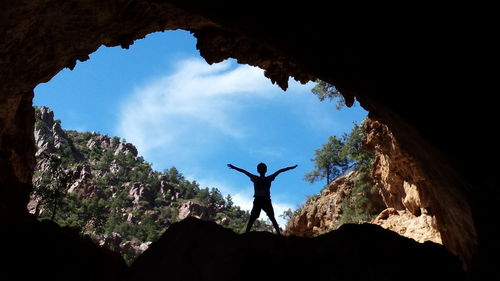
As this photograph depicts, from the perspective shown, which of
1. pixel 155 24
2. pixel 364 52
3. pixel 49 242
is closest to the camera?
pixel 364 52

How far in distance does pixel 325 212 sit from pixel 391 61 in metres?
21.5

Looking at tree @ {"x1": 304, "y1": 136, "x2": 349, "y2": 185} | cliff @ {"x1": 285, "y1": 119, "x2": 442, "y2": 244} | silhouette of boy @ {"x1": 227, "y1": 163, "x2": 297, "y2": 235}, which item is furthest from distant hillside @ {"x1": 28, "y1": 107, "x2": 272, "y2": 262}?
silhouette of boy @ {"x1": 227, "y1": 163, "x2": 297, "y2": 235}

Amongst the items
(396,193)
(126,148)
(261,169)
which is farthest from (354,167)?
(126,148)

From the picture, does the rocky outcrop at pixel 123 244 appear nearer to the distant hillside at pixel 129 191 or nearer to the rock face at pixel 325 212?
the distant hillside at pixel 129 191

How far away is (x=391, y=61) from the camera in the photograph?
274 inches

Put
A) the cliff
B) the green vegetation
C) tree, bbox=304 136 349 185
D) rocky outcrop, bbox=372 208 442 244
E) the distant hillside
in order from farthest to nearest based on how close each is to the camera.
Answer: the distant hillside, tree, bbox=304 136 349 185, the green vegetation, the cliff, rocky outcrop, bbox=372 208 442 244

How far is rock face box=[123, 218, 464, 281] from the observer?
19.1 ft

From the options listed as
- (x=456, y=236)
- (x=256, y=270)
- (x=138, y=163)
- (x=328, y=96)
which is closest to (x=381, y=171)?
(x=456, y=236)

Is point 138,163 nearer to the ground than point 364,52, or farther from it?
farther from it

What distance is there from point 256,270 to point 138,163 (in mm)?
113634

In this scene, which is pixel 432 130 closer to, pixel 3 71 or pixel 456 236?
pixel 456 236

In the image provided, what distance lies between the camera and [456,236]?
9.36 meters

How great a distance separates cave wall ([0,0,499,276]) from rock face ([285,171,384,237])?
16.8 m

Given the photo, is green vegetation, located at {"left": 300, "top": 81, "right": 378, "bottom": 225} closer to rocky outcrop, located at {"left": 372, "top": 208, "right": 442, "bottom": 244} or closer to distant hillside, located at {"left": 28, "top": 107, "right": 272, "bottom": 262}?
rocky outcrop, located at {"left": 372, "top": 208, "right": 442, "bottom": 244}
